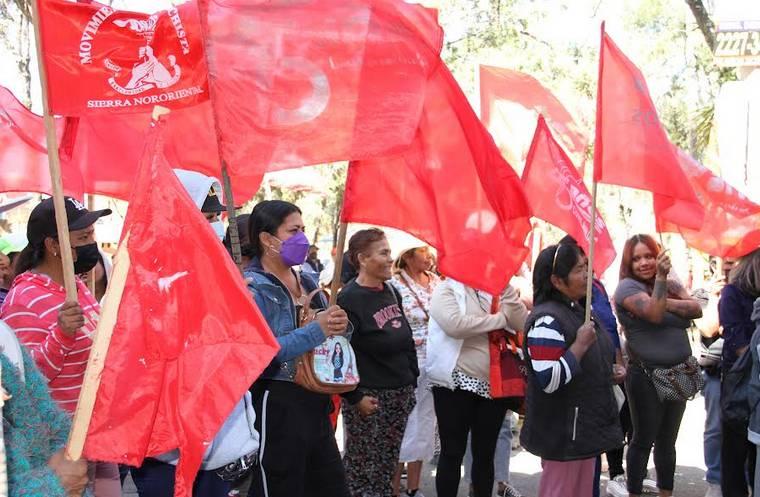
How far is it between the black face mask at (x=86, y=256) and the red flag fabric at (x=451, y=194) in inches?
45.4

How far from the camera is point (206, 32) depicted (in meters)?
3.88

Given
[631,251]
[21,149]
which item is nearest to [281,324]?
[21,149]

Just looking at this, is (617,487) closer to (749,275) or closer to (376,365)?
(749,275)

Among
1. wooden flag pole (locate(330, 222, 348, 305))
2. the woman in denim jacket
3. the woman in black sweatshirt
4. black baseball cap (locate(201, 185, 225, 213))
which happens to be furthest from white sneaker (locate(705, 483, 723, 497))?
black baseball cap (locate(201, 185, 225, 213))

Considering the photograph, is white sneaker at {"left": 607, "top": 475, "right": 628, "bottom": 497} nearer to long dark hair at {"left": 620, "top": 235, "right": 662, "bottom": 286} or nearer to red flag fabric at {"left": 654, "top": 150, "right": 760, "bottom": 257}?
long dark hair at {"left": 620, "top": 235, "right": 662, "bottom": 286}

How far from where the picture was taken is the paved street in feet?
23.8

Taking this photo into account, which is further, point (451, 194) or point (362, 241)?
point (362, 241)

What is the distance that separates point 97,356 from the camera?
287 centimetres

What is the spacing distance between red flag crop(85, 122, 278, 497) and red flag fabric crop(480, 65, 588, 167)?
490 centimetres

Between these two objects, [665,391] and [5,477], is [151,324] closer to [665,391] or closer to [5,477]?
[5,477]

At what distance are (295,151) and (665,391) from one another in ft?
11.3

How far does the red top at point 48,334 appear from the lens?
150 inches

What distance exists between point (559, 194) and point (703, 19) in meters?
10.9

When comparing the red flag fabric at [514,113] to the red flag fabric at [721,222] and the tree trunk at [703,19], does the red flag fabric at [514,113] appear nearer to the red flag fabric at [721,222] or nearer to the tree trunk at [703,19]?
the red flag fabric at [721,222]
